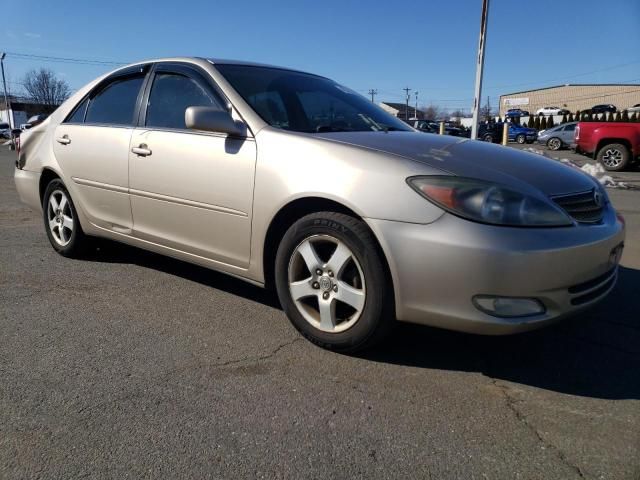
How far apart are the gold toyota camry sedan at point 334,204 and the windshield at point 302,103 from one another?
0.02 m

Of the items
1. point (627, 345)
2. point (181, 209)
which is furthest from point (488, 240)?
point (181, 209)

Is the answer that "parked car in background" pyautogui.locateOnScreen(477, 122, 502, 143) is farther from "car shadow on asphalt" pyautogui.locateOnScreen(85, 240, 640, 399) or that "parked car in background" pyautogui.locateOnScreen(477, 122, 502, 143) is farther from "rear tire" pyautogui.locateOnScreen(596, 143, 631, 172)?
"car shadow on asphalt" pyautogui.locateOnScreen(85, 240, 640, 399)

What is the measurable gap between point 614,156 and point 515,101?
7497 cm

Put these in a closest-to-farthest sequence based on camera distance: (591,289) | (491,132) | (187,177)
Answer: (591,289) → (187,177) → (491,132)

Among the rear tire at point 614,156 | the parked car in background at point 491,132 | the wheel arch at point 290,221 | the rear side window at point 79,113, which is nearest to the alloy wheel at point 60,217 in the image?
the rear side window at point 79,113

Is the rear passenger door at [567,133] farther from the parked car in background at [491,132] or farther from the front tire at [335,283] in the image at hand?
the front tire at [335,283]

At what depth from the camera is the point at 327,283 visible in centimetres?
278

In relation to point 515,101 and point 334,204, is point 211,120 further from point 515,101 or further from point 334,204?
point 515,101

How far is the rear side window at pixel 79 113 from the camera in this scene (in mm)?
4391

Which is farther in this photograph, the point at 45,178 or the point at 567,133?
the point at 567,133

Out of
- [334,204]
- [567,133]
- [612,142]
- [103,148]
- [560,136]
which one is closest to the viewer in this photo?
[334,204]

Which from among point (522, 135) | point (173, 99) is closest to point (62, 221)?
point (173, 99)

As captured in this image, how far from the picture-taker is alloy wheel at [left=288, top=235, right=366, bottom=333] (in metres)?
2.69

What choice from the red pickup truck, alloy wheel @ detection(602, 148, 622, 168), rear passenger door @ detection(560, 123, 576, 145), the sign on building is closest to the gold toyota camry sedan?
the red pickup truck
